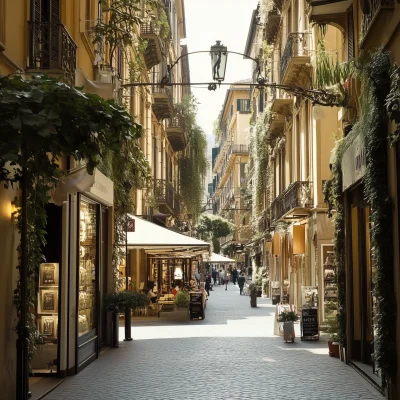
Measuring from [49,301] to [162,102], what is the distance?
77.2ft

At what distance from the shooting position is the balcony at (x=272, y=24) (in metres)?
34.4

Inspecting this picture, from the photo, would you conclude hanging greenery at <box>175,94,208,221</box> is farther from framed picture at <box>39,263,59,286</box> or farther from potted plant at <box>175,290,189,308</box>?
framed picture at <box>39,263,59,286</box>

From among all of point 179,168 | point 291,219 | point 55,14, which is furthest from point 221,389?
point 179,168

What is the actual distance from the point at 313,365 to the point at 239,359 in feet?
5.24

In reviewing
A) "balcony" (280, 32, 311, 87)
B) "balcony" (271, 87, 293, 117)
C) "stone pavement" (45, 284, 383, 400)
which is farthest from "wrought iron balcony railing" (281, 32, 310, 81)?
"stone pavement" (45, 284, 383, 400)

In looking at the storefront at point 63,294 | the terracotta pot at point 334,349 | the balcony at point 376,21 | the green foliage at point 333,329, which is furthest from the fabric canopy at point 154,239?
the balcony at point 376,21

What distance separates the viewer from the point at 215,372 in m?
14.3

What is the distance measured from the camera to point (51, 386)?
12.9m

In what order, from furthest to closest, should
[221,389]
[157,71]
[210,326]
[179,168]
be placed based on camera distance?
[179,168], [157,71], [210,326], [221,389]

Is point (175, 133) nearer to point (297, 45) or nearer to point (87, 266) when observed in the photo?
point (297, 45)

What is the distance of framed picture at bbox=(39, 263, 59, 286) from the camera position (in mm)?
14203

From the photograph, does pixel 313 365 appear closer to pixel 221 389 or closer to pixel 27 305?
pixel 221 389

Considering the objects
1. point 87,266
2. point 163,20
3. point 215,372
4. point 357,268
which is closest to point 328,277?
point 357,268

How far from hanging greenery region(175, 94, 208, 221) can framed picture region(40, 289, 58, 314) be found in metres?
30.7
